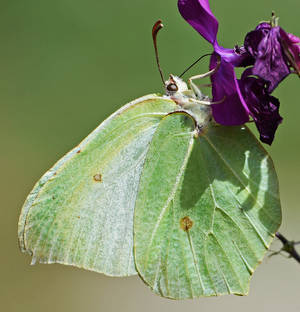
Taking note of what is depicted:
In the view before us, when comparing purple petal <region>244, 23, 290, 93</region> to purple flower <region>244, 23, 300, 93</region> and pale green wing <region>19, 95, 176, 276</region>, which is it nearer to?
purple flower <region>244, 23, 300, 93</region>

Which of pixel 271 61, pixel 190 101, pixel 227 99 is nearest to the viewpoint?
pixel 271 61

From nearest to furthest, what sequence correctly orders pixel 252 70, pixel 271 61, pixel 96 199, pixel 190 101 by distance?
pixel 271 61 → pixel 252 70 → pixel 190 101 → pixel 96 199

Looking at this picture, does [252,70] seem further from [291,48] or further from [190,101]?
[190,101]

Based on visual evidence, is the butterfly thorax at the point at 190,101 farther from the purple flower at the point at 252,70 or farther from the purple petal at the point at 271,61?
the purple petal at the point at 271,61

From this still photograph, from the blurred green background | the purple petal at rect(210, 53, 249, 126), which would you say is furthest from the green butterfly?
the blurred green background

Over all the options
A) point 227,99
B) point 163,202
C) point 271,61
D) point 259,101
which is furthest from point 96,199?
point 271,61

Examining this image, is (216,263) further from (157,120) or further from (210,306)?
(210,306)
